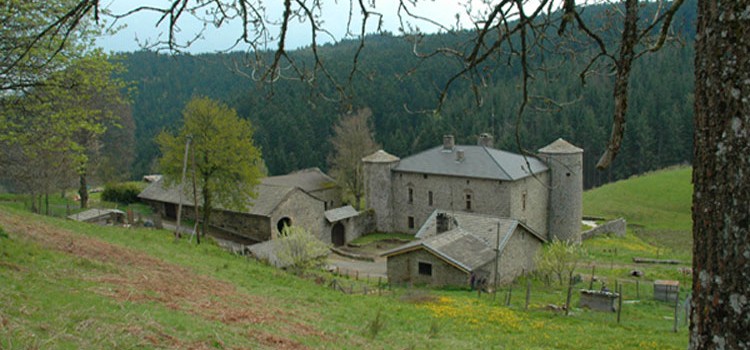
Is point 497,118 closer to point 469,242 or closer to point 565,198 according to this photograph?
point 565,198

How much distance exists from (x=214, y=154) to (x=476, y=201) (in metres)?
16.3

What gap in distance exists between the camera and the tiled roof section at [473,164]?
33.8 m

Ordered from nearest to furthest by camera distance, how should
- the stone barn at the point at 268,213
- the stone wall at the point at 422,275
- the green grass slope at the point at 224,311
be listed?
1. the green grass slope at the point at 224,311
2. the stone wall at the point at 422,275
3. the stone barn at the point at 268,213

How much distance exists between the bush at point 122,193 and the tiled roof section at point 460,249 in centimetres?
2646

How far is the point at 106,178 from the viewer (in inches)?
1934

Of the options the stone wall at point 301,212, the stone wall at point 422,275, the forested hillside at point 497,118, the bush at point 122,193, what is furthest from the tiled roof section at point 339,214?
the forested hillside at point 497,118

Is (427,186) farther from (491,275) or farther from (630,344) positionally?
(630,344)

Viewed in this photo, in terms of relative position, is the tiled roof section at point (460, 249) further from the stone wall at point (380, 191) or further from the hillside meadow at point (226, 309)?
the stone wall at point (380, 191)

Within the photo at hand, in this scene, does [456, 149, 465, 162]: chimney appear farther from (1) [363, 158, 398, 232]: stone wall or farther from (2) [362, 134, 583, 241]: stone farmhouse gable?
(1) [363, 158, 398, 232]: stone wall

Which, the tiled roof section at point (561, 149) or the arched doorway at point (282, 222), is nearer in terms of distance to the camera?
the arched doorway at point (282, 222)

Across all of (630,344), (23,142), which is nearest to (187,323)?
(23,142)

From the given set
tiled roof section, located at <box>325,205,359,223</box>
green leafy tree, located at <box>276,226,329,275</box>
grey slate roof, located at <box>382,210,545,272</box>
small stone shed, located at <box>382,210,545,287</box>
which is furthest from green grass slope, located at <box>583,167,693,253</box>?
green leafy tree, located at <box>276,226,329,275</box>

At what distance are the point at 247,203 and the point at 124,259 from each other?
16.0 meters

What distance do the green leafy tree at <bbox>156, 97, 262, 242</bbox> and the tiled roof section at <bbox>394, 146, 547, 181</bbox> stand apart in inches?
480
